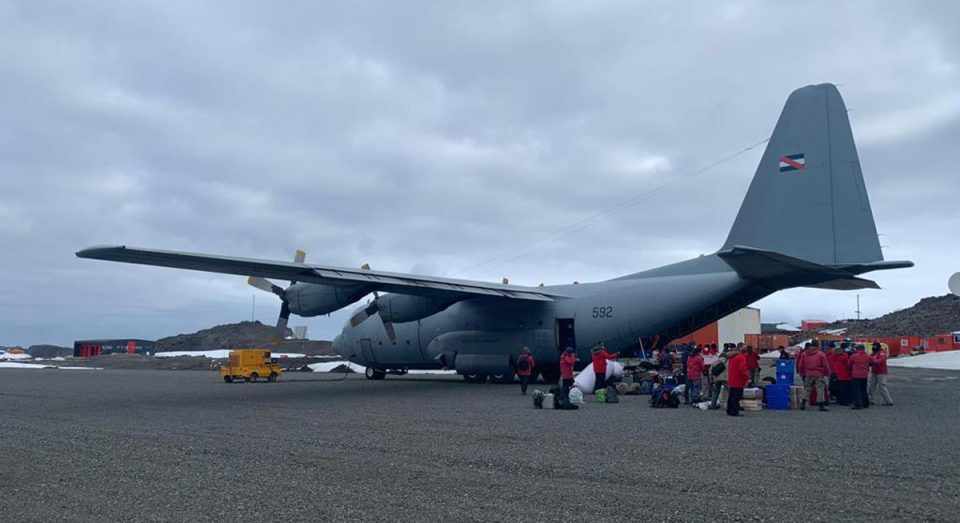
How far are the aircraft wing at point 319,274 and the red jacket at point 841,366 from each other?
30.0ft

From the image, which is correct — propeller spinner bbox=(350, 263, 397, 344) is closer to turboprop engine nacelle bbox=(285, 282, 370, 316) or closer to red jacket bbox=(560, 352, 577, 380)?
turboprop engine nacelle bbox=(285, 282, 370, 316)

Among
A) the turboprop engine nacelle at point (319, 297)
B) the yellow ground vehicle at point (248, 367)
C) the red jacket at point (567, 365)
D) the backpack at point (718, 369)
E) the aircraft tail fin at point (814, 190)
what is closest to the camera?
the backpack at point (718, 369)

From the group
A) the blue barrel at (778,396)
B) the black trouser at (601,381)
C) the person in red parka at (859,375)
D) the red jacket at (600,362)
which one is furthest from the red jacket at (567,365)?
the person in red parka at (859,375)

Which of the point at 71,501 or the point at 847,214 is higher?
the point at 847,214

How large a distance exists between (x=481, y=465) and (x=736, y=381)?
7568 mm

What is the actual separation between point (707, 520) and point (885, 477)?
9.36 ft

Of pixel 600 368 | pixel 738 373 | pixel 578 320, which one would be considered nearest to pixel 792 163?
pixel 738 373

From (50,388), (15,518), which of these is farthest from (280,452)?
(50,388)

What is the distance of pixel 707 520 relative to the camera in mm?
5895

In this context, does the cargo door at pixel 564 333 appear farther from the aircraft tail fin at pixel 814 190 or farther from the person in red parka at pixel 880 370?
the person in red parka at pixel 880 370

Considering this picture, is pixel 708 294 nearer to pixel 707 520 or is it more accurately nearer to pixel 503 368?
pixel 503 368

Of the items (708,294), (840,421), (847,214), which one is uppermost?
(847,214)

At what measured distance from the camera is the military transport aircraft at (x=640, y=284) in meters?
16.9

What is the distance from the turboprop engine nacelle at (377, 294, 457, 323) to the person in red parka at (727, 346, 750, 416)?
→ 10.6 meters
